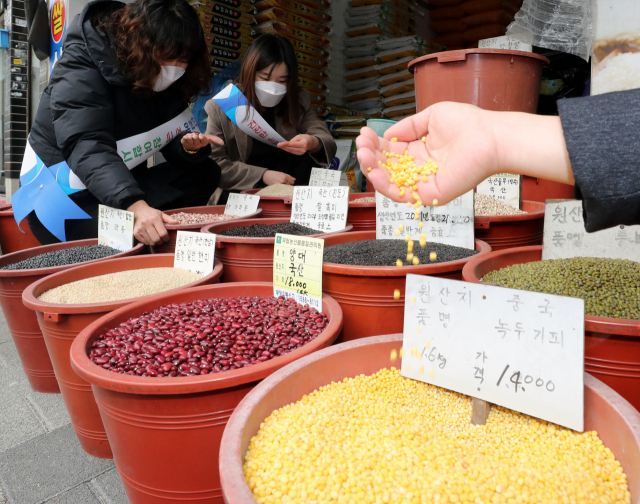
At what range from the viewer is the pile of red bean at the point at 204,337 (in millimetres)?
1094

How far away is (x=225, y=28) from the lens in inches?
172

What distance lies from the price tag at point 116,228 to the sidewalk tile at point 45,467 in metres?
0.90

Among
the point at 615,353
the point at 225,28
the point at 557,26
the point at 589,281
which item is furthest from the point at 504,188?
the point at 225,28

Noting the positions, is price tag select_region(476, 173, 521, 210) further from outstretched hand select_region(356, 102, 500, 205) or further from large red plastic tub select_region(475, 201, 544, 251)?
outstretched hand select_region(356, 102, 500, 205)

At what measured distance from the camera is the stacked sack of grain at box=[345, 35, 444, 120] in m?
4.76

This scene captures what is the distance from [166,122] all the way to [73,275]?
1.24 metres

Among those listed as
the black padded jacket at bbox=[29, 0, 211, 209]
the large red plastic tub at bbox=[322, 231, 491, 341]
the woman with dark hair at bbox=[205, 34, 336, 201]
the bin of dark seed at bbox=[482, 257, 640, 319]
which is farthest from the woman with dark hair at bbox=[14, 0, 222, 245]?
the bin of dark seed at bbox=[482, 257, 640, 319]

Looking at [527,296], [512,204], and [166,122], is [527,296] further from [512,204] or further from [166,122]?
[166,122]

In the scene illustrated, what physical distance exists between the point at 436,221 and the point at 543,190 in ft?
3.53

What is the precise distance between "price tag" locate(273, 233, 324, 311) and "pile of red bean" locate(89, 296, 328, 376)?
0.04 metres

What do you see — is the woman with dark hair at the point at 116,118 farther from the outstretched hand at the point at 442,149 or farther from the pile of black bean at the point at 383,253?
the outstretched hand at the point at 442,149

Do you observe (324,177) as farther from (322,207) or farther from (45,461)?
(45,461)

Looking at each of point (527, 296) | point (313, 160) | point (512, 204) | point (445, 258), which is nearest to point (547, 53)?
point (512, 204)

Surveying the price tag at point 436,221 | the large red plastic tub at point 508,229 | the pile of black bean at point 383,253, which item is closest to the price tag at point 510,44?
the large red plastic tub at point 508,229
